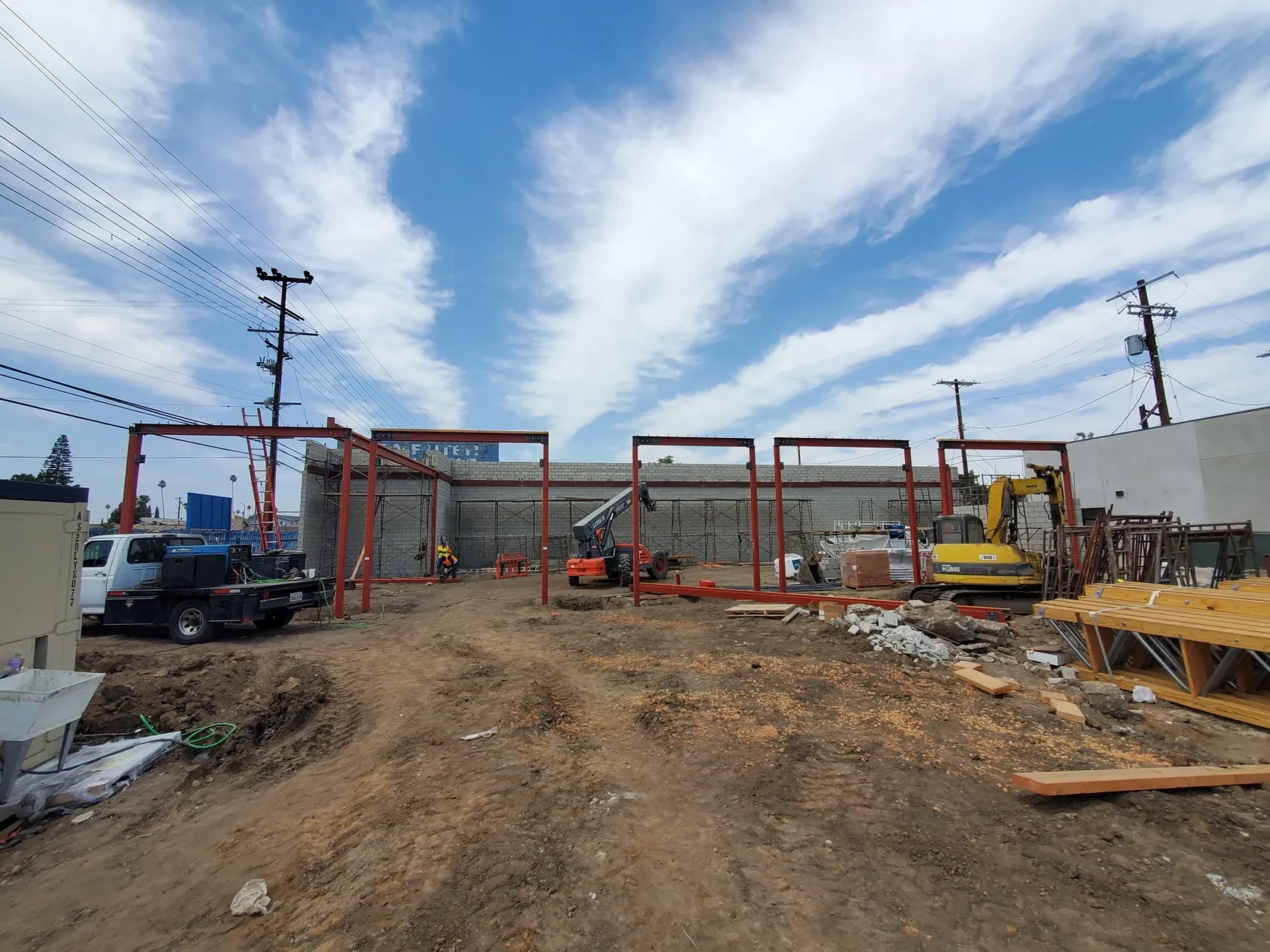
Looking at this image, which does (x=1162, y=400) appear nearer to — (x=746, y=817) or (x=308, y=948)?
(x=746, y=817)

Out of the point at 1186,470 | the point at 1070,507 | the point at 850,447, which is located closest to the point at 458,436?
the point at 850,447

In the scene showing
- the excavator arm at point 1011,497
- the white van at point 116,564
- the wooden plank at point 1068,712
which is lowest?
the wooden plank at point 1068,712

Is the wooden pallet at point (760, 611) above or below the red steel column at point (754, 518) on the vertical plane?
below

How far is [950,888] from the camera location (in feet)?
9.89

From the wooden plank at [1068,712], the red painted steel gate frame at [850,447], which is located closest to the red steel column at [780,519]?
the red painted steel gate frame at [850,447]

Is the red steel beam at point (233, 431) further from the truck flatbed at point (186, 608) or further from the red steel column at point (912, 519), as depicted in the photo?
the red steel column at point (912, 519)

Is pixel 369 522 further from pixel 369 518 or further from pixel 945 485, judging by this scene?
pixel 945 485

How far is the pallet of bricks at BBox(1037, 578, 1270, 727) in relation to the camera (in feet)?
17.6

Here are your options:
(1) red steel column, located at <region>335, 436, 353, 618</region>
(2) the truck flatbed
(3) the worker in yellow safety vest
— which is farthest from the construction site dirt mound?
(3) the worker in yellow safety vest

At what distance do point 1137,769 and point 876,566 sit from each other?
13.0 m

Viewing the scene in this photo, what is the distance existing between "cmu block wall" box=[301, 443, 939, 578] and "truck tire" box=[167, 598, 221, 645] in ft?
42.8

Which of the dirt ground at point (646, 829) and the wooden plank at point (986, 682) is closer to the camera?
the dirt ground at point (646, 829)

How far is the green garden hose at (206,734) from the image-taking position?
213 inches

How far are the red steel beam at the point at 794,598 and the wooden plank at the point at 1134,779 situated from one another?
19.3ft
